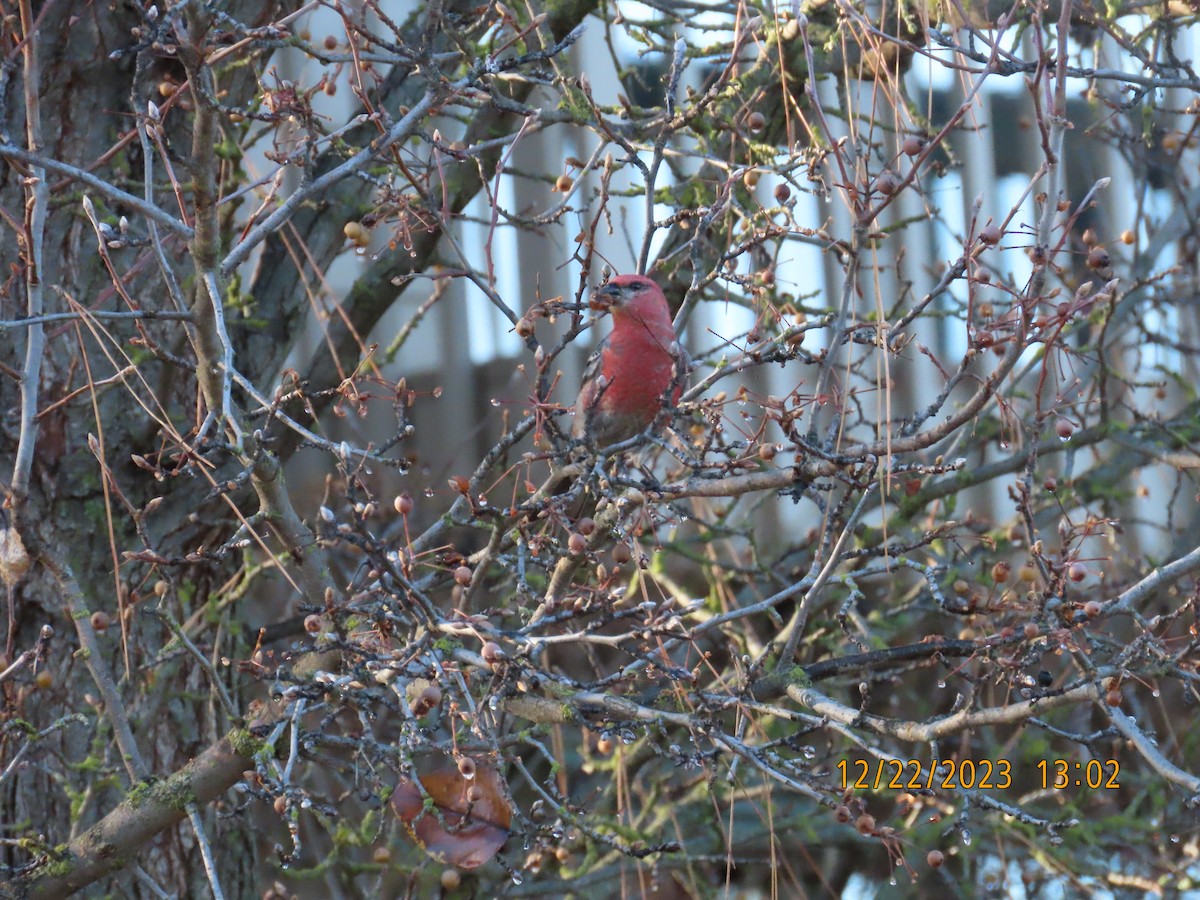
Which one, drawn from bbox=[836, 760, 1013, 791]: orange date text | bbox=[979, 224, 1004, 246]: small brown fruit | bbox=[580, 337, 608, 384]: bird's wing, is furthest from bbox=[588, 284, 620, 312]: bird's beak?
bbox=[836, 760, 1013, 791]: orange date text

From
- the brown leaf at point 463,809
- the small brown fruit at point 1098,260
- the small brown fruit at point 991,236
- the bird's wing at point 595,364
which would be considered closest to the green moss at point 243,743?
the brown leaf at point 463,809

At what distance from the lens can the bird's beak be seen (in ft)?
7.79

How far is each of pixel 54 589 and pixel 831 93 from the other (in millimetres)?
4775

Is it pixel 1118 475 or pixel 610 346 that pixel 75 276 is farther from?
Result: pixel 1118 475

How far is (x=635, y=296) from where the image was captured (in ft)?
9.80

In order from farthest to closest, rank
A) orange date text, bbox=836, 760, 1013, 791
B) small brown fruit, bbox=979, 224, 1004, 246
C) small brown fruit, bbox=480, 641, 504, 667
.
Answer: orange date text, bbox=836, 760, 1013, 791 → small brown fruit, bbox=979, 224, 1004, 246 → small brown fruit, bbox=480, 641, 504, 667

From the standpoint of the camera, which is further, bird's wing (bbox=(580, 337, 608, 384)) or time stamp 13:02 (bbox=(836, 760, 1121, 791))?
bird's wing (bbox=(580, 337, 608, 384))

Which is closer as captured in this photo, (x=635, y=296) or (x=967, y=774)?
(x=635, y=296)

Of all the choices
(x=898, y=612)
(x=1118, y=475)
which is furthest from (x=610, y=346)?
(x=1118, y=475)

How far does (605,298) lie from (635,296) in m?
0.38

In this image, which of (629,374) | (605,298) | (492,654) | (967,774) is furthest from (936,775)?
(492,654)

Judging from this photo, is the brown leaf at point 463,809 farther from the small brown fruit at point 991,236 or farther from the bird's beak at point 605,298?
the small brown fruit at point 991,236

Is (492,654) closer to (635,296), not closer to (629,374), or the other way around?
(635,296)

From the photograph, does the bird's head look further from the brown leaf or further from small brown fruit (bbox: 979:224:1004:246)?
the brown leaf
